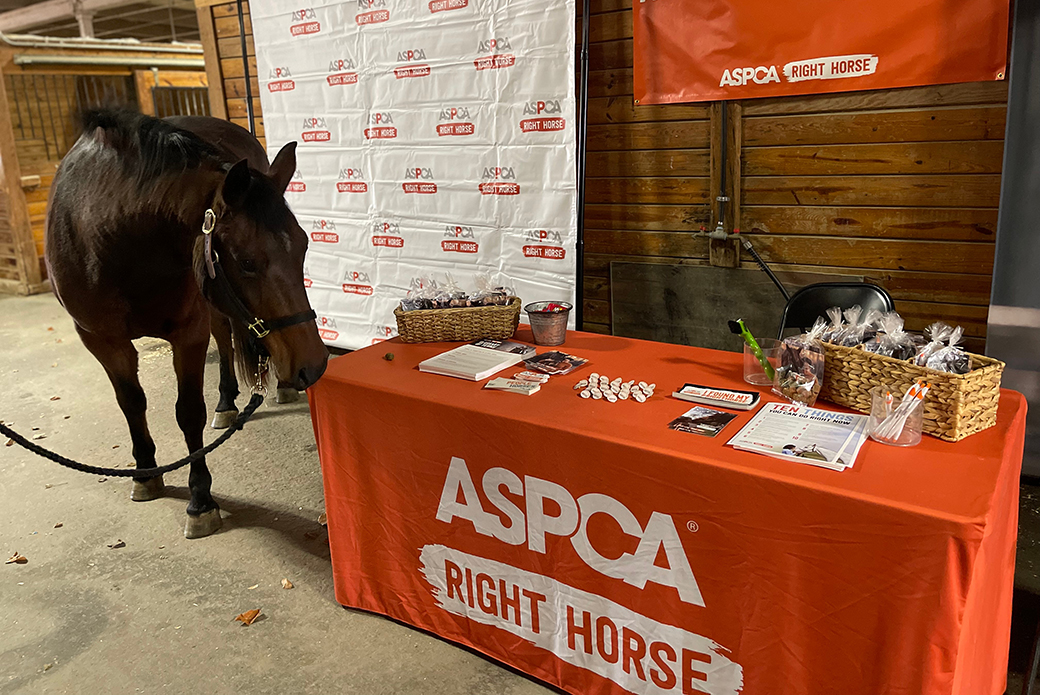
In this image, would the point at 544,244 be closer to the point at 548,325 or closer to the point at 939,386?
the point at 548,325

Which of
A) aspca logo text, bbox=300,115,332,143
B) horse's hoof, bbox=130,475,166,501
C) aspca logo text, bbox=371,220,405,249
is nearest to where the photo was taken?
horse's hoof, bbox=130,475,166,501

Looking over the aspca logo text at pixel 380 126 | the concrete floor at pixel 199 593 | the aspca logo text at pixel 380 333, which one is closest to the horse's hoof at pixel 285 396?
the concrete floor at pixel 199 593

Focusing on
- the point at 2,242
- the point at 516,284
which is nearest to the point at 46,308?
the point at 2,242

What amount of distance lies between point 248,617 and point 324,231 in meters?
3.25

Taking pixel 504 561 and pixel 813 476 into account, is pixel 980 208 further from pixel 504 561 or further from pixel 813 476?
pixel 504 561

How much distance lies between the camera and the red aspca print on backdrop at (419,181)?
4.35m

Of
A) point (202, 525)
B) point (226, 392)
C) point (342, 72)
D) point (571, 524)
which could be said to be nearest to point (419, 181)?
point (342, 72)

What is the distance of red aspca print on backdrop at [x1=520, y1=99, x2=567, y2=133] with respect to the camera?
3.67 m

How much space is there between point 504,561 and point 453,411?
45cm

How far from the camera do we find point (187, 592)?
2.52 meters

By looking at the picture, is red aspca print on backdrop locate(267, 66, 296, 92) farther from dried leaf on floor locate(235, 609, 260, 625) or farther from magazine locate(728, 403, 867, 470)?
magazine locate(728, 403, 867, 470)

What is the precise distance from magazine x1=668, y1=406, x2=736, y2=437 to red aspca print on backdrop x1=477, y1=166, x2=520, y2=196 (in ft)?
8.05

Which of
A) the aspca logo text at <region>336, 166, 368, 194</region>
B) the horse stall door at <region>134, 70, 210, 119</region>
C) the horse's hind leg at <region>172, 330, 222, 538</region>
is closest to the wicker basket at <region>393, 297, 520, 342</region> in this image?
the horse's hind leg at <region>172, 330, 222, 538</region>

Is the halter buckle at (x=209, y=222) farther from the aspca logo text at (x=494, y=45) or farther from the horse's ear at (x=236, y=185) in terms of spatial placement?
the aspca logo text at (x=494, y=45)
